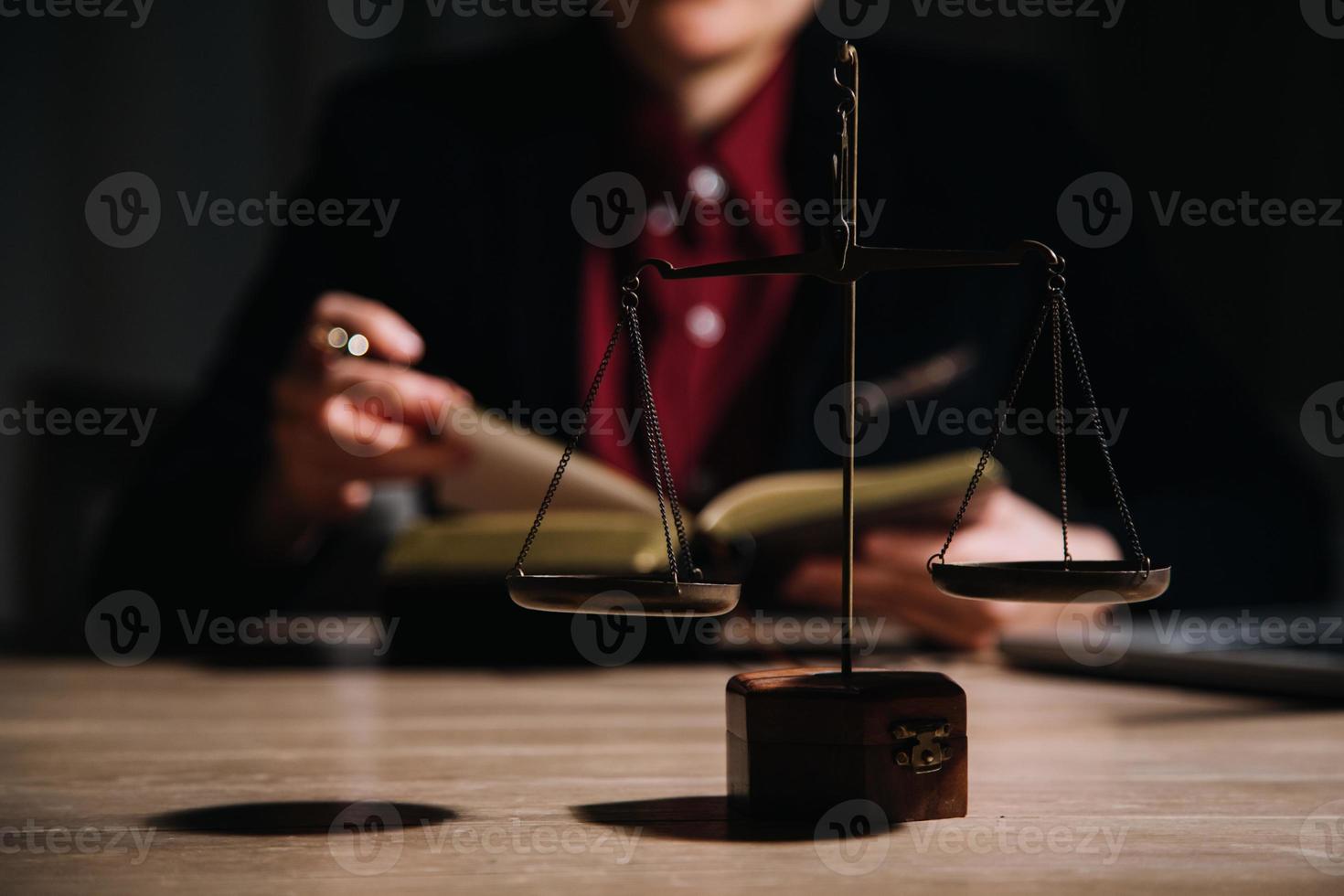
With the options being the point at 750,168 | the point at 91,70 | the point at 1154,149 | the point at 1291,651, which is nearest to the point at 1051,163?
the point at 750,168

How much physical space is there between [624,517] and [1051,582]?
63 centimetres

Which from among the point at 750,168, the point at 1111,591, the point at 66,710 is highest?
the point at 750,168

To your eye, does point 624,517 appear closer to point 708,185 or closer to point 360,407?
point 360,407

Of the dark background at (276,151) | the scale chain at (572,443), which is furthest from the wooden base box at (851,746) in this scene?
the dark background at (276,151)

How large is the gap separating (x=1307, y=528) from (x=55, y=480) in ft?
6.07

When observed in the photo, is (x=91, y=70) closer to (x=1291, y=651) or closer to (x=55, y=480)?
(x=55, y=480)

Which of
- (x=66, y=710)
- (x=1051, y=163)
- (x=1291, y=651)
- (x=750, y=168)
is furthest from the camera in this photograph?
(x=1051, y=163)

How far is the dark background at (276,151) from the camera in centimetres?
238

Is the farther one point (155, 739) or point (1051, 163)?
point (1051, 163)

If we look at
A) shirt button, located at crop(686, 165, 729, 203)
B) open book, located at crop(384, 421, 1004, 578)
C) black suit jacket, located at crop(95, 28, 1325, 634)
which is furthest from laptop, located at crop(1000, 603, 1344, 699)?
shirt button, located at crop(686, 165, 729, 203)

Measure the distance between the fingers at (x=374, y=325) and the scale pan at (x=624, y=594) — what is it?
2.47 ft

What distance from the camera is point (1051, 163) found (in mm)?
2055

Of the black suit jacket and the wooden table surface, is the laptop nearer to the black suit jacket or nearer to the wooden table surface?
the wooden table surface

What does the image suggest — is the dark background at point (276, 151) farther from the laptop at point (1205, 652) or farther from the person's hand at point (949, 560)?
the laptop at point (1205, 652)
